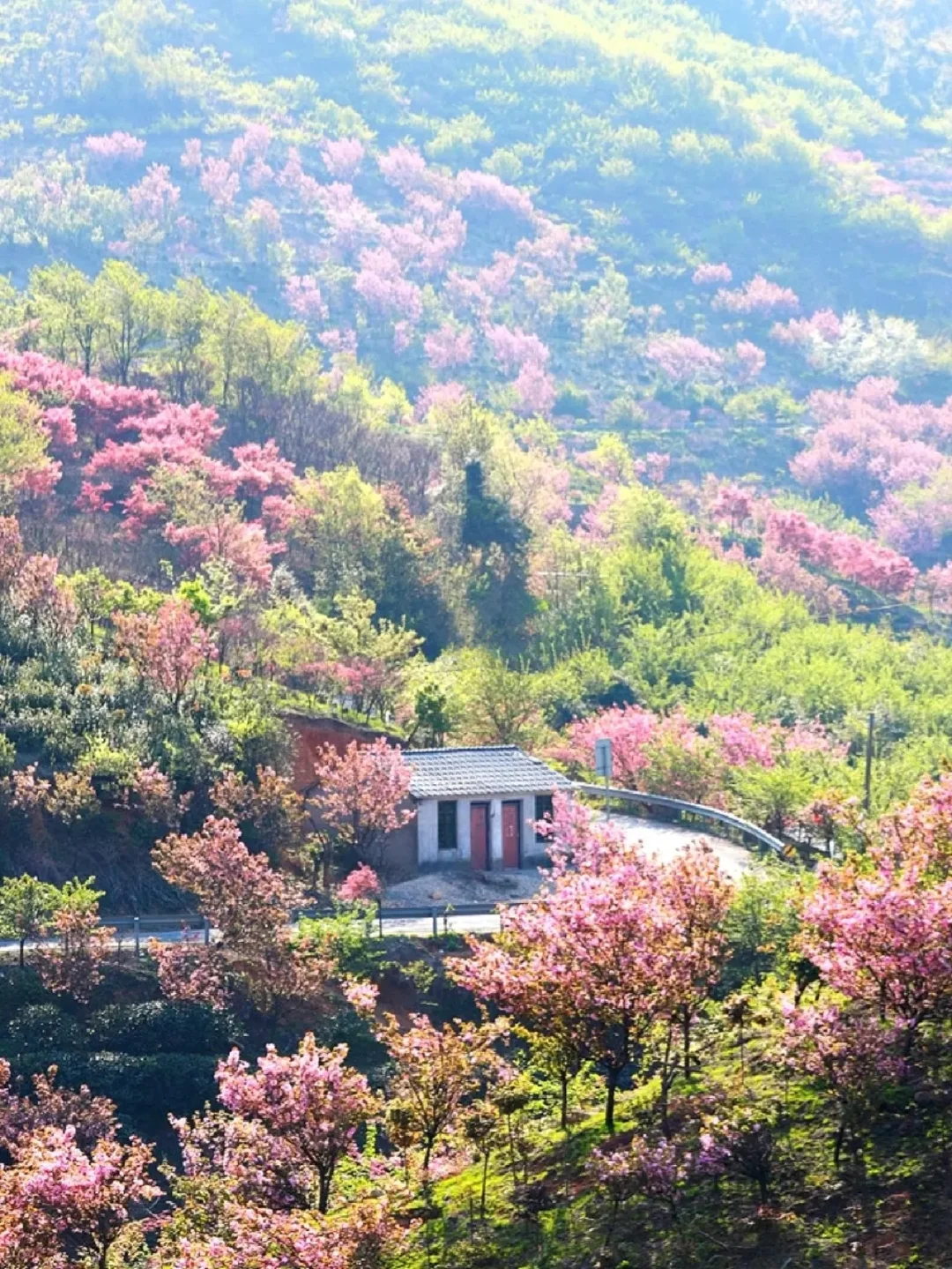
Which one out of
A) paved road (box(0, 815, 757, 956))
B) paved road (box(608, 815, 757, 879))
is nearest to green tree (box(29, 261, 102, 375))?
paved road (box(608, 815, 757, 879))

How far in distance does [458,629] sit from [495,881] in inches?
973

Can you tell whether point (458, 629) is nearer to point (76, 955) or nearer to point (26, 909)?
point (26, 909)

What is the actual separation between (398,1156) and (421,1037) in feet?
7.39

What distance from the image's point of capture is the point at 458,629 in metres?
74.4

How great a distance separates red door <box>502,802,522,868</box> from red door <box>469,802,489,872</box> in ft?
1.45

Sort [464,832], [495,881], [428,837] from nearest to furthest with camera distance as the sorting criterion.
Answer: [495,881]
[428,837]
[464,832]

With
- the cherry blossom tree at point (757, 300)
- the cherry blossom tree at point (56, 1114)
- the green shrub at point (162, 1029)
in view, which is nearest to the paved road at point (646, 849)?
the green shrub at point (162, 1029)

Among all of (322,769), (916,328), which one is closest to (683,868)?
(322,769)

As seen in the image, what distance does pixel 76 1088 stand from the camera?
38.5 metres

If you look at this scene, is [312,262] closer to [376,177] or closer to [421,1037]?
[376,177]

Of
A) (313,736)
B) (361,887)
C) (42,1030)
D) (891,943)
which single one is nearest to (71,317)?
(313,736)

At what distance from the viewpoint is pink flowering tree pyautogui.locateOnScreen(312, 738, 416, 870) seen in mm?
49812

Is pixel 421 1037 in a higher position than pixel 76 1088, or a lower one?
higher

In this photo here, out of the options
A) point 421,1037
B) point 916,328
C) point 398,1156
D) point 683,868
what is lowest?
point 916,328
